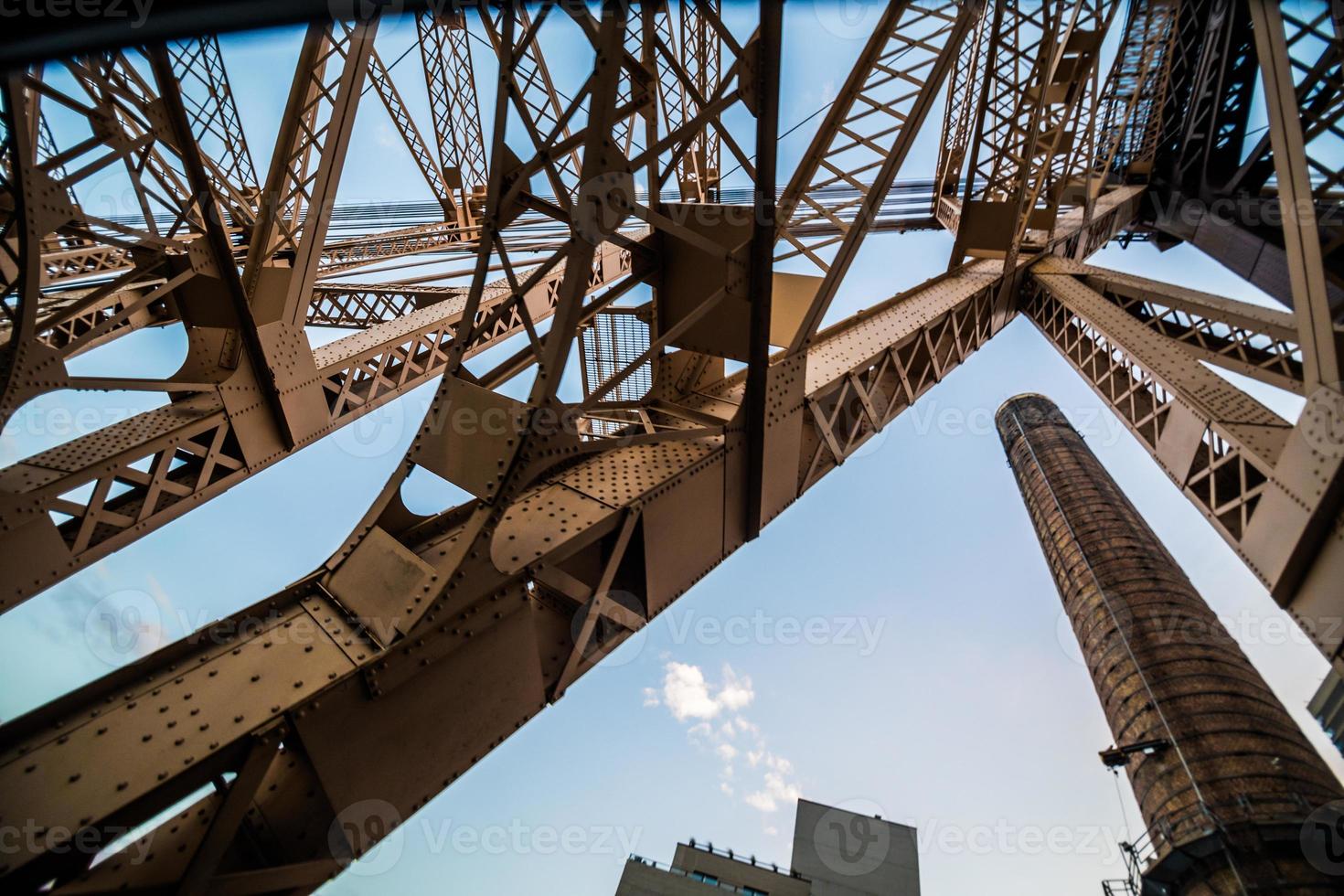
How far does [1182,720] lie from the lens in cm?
1402

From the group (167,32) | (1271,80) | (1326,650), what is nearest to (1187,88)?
(1271,80)

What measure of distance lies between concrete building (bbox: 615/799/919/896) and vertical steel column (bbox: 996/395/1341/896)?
48.4ft

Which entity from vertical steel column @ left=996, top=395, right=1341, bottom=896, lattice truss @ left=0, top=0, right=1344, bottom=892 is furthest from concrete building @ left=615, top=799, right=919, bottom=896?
lattice truss @ left=0, top=0, right=1344, bottom=892

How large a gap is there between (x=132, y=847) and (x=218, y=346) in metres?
5.61

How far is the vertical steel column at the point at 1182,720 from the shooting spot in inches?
464

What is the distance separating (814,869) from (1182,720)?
18945 millimetres

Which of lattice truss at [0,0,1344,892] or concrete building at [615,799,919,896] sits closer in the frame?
lattice truss at [0,0,1344,892]

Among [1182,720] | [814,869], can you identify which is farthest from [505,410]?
[814,869]

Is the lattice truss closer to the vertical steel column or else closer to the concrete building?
the vertical steel column

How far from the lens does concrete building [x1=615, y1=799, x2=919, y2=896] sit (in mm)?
25641

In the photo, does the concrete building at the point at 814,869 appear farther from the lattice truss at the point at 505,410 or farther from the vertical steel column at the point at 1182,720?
the lattice truss at the point at 505,410

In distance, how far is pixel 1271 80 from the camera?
4.10 m

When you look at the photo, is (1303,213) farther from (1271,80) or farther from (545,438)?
(545,438)

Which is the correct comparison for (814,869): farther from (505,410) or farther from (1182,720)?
(505,410)
